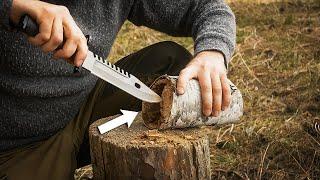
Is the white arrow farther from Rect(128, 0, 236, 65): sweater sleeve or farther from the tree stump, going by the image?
Rect(128, 0, 236, 65): sweater sleeve

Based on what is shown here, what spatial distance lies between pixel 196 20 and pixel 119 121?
626 millimetres

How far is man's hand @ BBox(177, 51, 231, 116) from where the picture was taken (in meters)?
2.26

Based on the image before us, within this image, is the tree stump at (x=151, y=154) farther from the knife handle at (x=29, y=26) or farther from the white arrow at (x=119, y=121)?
the knife handle at (x=29, y=26)

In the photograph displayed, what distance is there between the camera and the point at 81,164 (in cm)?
289

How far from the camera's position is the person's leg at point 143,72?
2758mm

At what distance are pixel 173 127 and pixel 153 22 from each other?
725mm

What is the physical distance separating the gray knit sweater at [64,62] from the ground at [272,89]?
84 cm

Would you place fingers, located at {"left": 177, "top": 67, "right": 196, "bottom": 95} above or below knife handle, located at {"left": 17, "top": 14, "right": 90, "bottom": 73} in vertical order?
below

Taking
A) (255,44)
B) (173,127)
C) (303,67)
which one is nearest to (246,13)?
(255,44)

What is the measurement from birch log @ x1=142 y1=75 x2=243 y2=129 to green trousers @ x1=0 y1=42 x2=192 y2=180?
0.33 metres

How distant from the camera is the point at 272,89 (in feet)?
14.5

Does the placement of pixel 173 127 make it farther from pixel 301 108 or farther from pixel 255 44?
pixel 255 44

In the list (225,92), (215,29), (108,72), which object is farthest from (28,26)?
(215,29)

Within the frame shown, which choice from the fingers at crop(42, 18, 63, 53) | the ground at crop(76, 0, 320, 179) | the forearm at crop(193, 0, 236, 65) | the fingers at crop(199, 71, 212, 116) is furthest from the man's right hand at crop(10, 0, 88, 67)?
the ground at crop(76, 0, 320, 179)
